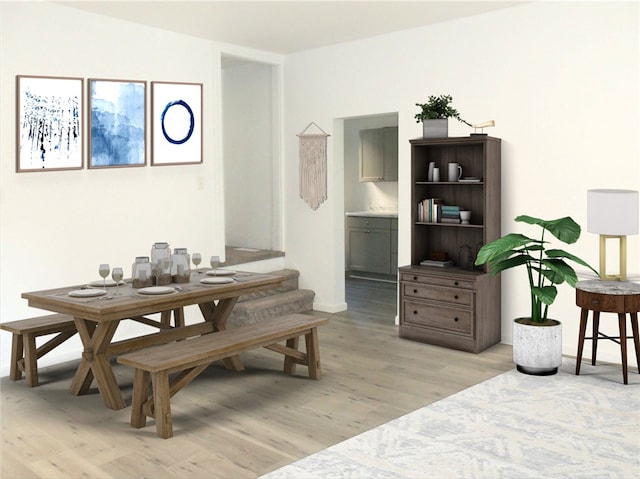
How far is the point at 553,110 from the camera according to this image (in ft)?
16.9

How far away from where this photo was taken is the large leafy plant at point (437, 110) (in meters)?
5.44

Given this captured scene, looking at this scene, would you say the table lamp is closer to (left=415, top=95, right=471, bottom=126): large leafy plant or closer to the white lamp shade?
the white lamp shade

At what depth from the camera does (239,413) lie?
3930 mm

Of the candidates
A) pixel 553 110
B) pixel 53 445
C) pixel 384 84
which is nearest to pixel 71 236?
pixel 53 445

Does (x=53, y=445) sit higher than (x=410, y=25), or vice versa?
(x=410, y=25)

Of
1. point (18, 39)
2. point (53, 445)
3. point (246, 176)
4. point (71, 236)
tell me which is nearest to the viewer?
point (53, 445)

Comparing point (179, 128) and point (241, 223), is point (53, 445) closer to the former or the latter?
point (179, 128)

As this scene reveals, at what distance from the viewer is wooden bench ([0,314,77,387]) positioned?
4.45 metres

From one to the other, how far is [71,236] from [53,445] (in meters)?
2.23

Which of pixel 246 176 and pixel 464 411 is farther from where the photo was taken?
pixel 246 176

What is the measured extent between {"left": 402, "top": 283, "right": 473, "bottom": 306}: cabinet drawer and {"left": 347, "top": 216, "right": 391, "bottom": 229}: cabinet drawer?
293 cm

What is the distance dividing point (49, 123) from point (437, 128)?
313cm

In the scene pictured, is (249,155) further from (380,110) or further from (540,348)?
(540,348)

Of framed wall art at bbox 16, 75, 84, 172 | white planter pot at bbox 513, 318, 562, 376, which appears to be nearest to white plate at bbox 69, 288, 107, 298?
framed wall art at bbox 16, 75, 84, 172
